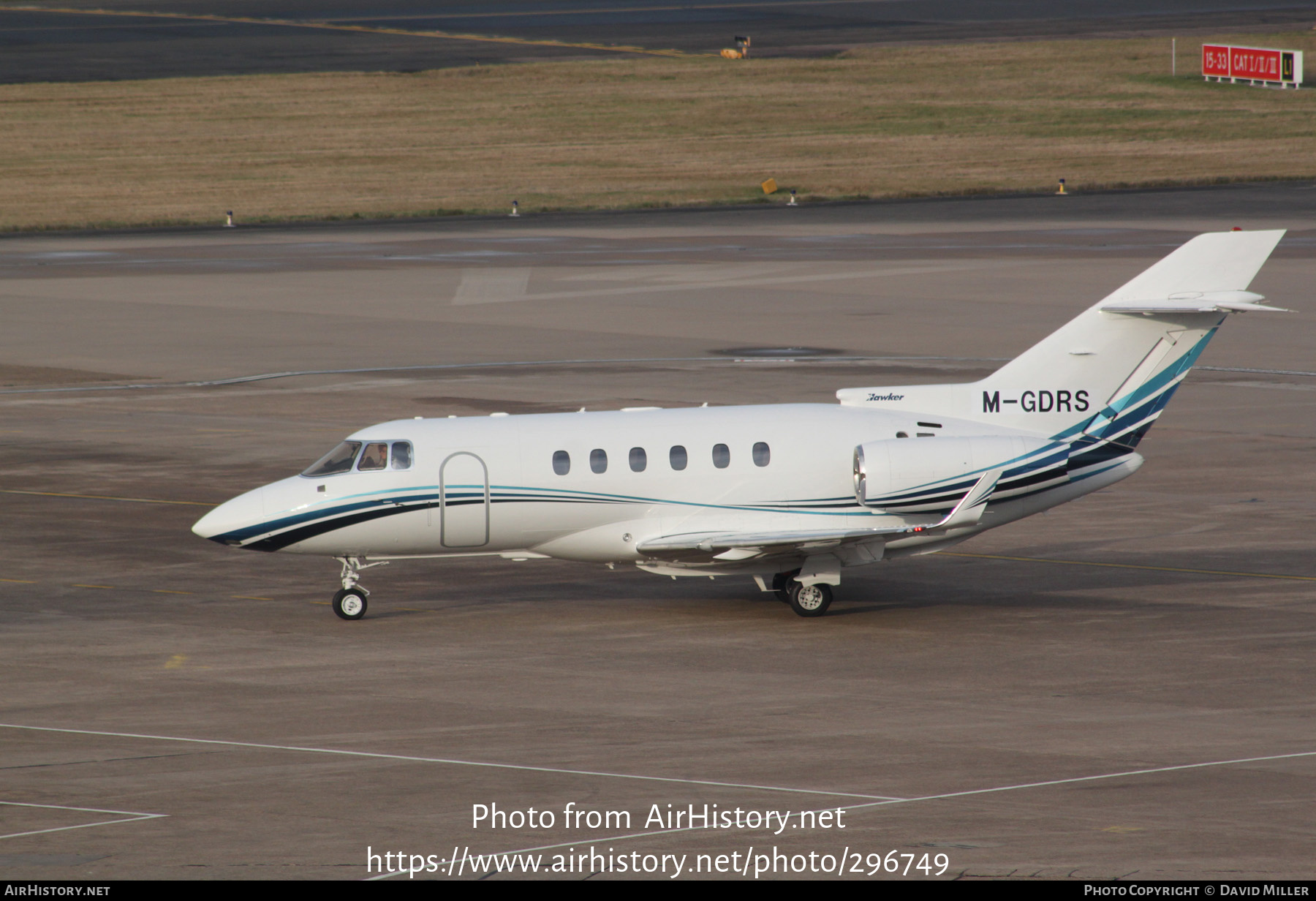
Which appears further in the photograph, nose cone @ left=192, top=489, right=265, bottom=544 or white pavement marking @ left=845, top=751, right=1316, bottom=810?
nose cone @ left=192, top=489, right=265, bottom=544

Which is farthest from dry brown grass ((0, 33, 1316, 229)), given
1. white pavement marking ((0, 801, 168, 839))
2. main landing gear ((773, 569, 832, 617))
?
white pavement marking ((0, 801, 168, 839))

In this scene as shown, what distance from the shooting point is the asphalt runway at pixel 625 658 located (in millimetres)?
18484

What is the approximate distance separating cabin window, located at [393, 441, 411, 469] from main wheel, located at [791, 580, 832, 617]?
6570 mm

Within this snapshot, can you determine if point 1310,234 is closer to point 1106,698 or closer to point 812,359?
point 812,359

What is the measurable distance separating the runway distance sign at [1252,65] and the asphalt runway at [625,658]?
240 ft

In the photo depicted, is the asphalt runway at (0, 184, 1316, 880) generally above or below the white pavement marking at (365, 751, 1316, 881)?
above

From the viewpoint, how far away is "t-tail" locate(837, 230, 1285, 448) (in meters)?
29.1

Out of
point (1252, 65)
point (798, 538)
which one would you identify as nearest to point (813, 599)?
point (798, 538)

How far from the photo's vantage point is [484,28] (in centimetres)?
15738

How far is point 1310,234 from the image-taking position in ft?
259

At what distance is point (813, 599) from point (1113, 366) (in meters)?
6.38

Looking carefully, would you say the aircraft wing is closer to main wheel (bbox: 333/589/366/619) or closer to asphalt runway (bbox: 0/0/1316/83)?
main wheel (bbox: 333/589/366/619)

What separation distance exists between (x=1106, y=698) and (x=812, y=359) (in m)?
32.2
